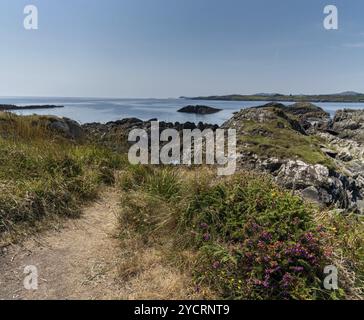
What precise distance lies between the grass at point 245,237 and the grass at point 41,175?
109cm

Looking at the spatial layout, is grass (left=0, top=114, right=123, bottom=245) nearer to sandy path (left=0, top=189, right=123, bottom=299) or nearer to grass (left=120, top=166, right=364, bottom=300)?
sandy path (left=0, top=189, right=123, bottom=299)

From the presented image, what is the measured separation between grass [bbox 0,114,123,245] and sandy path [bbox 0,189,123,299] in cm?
38

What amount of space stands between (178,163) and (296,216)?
319 centimetres

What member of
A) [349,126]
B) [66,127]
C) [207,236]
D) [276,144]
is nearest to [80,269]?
[207,236]

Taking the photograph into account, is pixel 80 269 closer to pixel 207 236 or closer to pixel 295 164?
pixel 207 236

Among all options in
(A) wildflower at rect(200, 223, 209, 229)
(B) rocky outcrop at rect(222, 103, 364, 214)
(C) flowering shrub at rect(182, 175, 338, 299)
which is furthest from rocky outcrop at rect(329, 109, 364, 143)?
(A) wildflower at rect(200, 223, 209, 229)

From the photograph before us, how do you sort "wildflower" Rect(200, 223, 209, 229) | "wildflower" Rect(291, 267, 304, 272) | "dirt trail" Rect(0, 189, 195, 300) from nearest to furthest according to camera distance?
"wildflower" Rect(291, 267, 304, 272), "dirt trail" Rect(0, 189, 195, 300), "wildflower" Rect(200, 223, 209, 229)

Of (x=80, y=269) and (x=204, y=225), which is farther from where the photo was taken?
(x=204, y=225)

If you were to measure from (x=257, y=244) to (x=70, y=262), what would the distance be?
2.38 metres

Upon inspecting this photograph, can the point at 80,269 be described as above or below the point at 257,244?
below

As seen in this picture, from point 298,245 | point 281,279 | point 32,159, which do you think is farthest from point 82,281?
point 32,159

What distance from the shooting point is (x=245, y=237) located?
376 cm

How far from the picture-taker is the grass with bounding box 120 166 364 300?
3.31 metres

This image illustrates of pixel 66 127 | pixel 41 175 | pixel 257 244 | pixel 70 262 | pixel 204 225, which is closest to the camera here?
pixel 257 244
